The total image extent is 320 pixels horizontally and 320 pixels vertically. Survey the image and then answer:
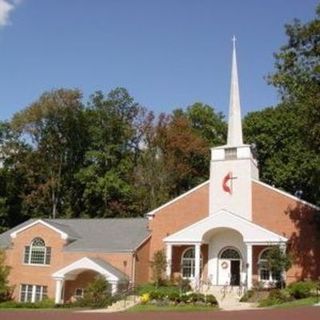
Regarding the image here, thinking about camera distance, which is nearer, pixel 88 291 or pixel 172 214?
pixel 88 291

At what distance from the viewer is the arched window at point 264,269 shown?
43062mm

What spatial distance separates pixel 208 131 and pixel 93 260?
83.9 feet

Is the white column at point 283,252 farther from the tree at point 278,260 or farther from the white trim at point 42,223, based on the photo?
the white trim at point 42,223

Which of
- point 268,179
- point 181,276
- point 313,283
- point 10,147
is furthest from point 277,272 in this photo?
point 10,147

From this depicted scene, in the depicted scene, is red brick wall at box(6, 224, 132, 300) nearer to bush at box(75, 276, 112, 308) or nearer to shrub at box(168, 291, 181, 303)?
bush at box(75, 276, 112, 308)

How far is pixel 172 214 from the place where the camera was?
4838 centimetres

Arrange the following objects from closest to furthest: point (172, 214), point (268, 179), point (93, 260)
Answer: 1. point (93, 260)
2. point (172, 214)
3. point (268, 179)

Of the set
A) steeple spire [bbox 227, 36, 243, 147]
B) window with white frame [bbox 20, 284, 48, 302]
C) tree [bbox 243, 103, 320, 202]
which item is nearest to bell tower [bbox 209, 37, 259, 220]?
steeple spire [bbox 227, 36, 243, 147]

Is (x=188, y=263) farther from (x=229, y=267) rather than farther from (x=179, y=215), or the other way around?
(x=179, y=215)

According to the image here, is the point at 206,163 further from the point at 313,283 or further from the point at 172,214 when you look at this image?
the point at 313,283

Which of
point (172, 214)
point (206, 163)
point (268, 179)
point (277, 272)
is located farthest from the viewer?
point (206, 163)

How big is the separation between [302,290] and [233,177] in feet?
41.5

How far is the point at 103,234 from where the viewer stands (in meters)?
49.2

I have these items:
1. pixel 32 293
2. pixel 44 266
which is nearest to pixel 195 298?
pixel 44 266
